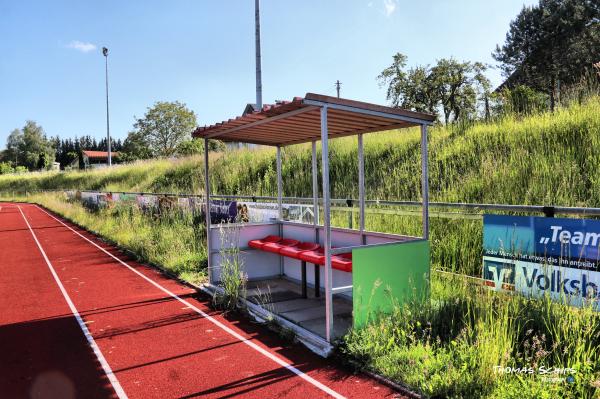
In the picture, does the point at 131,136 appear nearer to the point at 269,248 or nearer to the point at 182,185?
the point at 182,185

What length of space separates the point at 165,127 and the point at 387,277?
60.5 m

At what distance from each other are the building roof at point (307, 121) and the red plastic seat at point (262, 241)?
1.88 meters

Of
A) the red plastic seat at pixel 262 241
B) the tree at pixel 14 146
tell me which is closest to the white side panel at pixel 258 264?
the red plastic seat at pixel 262 241

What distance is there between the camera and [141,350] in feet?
17.9

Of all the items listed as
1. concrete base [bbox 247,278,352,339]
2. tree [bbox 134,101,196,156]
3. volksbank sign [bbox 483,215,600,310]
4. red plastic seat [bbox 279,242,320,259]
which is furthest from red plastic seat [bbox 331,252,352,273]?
tree [bbox 134,101,196,156]

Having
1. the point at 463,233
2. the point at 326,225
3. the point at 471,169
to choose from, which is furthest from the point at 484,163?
the point at 326,225

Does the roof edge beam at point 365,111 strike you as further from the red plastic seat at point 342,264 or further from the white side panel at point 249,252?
the white side panel at point 249,252

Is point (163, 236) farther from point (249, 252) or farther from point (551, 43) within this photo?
point (551, 43)

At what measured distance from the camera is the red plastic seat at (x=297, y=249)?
7.02 m

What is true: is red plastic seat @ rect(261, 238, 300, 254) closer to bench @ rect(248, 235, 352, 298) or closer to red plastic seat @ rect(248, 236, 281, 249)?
bench @ rect(248, 235, 352, 298)

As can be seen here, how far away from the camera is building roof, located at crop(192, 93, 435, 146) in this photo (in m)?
5.34

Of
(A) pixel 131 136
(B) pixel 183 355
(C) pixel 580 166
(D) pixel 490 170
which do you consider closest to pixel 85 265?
(B) pixel 183 355

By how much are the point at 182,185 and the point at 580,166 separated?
848 inches

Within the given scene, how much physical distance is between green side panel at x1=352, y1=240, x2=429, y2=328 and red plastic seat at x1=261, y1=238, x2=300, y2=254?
2.54 m
